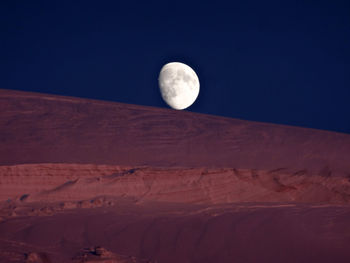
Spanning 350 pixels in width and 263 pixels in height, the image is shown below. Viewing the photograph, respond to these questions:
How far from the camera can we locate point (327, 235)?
24.2ft

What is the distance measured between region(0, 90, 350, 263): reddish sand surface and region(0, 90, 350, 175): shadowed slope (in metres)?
0.03

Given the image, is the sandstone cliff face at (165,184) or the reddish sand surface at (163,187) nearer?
the reddish sand surface at (163,187)

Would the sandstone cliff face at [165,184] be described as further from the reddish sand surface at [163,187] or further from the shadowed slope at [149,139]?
the shadowed slope at [149,139]

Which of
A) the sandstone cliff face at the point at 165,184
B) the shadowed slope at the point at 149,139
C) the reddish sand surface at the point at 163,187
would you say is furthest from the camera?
the shadowed slope at the point at 149,139

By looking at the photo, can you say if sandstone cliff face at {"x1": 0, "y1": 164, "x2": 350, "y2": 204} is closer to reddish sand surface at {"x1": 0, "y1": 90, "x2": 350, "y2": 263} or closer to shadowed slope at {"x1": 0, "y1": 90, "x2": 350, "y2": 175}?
reddish sand surface at {"x1": 0, "y1": 90, "x2": 350, "y2": 263}

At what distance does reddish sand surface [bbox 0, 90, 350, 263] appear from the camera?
7.23 m

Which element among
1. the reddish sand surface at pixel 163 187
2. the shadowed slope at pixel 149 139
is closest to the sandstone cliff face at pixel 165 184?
the reddish sand surface at pixel 163 187

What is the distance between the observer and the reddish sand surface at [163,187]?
723 centimetres

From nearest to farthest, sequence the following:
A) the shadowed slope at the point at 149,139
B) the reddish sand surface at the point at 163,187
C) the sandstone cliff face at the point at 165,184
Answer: the reddish sand surface at the point at 163,187 → the sandstone cliff face at the point at 165,184 → the shadowed slope at the point at 149,139

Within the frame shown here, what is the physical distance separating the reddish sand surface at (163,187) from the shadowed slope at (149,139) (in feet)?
0.11

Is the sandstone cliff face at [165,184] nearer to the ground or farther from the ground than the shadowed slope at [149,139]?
nearer to the ground

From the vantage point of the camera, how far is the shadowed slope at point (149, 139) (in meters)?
12.2

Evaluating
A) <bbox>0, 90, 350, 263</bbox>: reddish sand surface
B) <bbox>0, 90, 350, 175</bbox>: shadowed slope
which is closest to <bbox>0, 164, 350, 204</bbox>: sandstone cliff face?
<bbox>0, 90, 350, 263</bbox>: reddish sand surface

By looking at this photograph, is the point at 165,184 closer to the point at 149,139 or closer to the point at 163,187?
the point at 163,187
